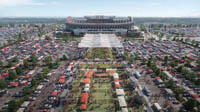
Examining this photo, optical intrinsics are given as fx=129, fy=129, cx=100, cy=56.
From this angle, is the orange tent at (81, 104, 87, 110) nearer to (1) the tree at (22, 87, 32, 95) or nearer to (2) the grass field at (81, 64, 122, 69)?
(1) the tree at (22, 87, 32, 95)

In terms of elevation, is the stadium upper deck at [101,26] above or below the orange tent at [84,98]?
above

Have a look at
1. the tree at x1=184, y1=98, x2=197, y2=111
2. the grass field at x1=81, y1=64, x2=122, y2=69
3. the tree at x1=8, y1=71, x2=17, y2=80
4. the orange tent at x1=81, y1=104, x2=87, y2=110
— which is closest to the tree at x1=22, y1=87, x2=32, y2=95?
the tree at x1=8, y1=71, x2=17, y2=80

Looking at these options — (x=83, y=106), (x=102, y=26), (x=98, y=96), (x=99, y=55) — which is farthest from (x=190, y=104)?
(x=102, y=26)

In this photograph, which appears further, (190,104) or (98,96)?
(98,96)

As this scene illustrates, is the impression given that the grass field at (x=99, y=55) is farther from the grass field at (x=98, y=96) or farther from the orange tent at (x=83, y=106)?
the orange tent at (x=83, y=106)

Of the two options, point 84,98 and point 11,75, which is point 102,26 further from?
point 84,98

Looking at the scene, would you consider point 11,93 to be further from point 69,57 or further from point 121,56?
point 121,56

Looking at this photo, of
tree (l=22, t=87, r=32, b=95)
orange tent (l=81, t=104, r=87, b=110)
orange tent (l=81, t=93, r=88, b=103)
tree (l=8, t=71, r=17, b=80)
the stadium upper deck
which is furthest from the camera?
the stadium upper deck

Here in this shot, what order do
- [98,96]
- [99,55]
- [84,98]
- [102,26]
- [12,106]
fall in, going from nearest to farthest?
[12,106], [84,98], [98,96], [99,55], [102,26]

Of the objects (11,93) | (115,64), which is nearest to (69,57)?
(115,64)

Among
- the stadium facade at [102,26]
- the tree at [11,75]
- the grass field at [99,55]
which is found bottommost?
the tree at [11,75]

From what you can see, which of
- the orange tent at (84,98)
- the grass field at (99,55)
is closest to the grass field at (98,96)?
the orange tent at (84,98)
